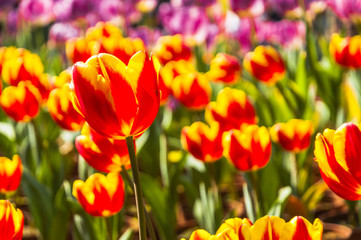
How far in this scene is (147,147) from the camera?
1622 millimetres

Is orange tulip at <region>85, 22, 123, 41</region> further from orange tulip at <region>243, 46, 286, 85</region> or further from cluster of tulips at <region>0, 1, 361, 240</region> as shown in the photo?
orange tulip at <region>243, 46, 286, 85</region>

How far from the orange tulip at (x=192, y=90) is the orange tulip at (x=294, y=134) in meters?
0.28

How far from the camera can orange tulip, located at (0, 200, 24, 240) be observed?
603mm

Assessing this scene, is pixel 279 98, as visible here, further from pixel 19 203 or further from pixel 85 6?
pixel 85 6

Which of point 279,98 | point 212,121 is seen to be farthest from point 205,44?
point 212,121

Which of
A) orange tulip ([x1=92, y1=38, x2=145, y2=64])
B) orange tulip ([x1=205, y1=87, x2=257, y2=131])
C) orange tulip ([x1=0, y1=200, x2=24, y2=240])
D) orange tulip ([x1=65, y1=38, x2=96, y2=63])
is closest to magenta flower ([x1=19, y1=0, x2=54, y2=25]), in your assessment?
orange tulip ([x1=65, y1=38, x2=96, y2=63])

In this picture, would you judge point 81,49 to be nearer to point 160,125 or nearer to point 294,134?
point 160,125

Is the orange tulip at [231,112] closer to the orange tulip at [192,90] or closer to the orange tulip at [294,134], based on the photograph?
the orange tulip at [294,134]

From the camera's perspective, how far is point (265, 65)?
150 centimetres

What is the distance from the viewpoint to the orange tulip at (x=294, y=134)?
1.09 m

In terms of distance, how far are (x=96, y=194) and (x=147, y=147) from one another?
83 centimetres

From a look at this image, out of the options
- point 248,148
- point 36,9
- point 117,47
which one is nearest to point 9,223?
point 248,148

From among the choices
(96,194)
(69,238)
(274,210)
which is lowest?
(69,238)

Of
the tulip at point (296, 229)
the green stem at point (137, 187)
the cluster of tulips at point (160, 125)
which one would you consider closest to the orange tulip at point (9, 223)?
the cluster of tulips at point (160, 125)
